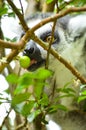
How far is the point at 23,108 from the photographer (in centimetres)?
83

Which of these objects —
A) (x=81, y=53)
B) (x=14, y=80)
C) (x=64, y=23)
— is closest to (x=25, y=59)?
(x=14, y=80)

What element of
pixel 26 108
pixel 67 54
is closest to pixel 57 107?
pixel 26 108

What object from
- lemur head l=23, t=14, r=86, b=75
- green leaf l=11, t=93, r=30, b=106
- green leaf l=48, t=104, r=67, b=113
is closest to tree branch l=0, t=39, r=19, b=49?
green leaf l=11, t=93, r=30, b=106

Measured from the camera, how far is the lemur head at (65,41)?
1558 millimetres

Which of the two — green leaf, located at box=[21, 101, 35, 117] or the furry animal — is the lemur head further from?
green leaf, located at box=[21, 101, 35, 117]

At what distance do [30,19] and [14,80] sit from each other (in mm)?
1343

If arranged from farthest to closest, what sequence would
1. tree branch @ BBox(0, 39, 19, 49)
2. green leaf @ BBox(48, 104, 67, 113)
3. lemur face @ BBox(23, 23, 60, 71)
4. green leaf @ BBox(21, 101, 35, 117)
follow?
1. lemur face @ BBox(23, 23, 60, 71)
2. green leaf @ BBox(48, 104, 67, 113)
3. green leaf @ BBox(21, 101, 35, 117)
4. tree branch @ BBox(0, 39, 19, 49)

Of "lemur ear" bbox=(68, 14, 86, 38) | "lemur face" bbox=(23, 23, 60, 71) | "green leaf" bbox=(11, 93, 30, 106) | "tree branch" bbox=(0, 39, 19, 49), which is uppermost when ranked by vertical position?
"lemur ear" bbox=(68, 14, 86, 38)

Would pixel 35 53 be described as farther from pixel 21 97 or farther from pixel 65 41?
pixel 21 97

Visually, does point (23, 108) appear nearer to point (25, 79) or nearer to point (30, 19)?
point (25, 79)

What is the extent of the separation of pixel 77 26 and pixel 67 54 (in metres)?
0.20

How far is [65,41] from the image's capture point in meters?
1.78

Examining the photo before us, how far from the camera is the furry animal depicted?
160 cm

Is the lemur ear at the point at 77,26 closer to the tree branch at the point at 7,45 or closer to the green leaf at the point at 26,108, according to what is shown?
the green leaf at the point at 26,108
